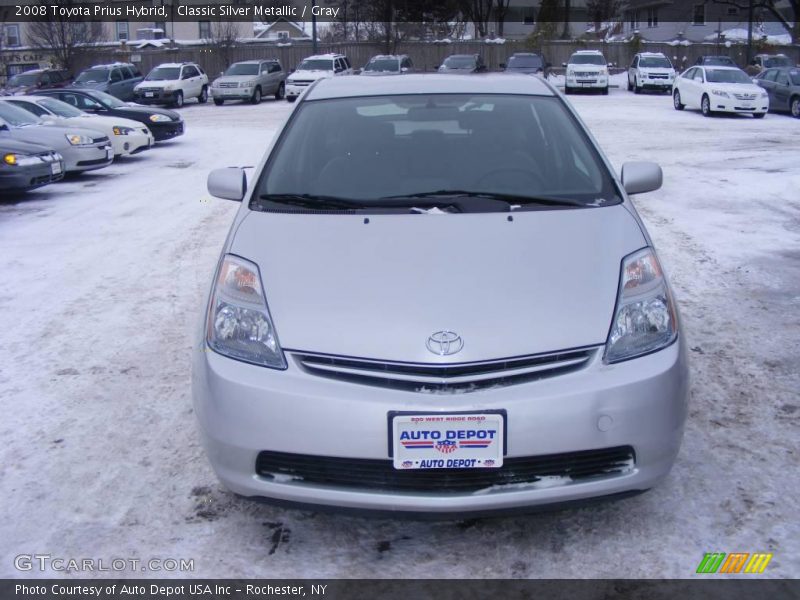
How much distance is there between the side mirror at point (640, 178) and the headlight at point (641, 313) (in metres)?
0.89

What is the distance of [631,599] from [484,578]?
0.49 meters

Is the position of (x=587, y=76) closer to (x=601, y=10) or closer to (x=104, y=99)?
(x=104, y=99)

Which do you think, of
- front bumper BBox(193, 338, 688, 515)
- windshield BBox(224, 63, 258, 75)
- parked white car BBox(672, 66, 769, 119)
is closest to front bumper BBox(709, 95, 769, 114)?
parked white car BBox(672, 66, 769, 119)

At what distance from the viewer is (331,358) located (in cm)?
300

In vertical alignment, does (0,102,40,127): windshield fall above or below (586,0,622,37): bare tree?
below

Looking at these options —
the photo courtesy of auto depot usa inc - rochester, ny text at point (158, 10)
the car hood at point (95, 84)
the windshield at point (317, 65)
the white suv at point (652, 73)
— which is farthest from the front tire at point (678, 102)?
the photo courtesy of auto depot usa inc - rochester, ny text at point (158, 10)

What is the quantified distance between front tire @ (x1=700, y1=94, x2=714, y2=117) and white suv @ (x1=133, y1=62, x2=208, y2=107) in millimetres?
18039

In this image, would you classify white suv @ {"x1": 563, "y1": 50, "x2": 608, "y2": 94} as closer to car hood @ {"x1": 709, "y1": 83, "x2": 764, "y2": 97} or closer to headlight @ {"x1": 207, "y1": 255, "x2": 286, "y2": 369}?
car hood @ {"x1": 709, "y1": 83, "x2": 764, "y2": 97}

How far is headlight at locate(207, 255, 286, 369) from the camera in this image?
312 cm

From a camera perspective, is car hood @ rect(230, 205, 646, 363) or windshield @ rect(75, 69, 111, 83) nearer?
car hood @ rect(230, 205, 646, 363)

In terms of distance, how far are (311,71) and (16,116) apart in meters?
20.1

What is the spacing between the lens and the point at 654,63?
1337 inches

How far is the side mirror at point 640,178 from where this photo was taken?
4293 millimetres

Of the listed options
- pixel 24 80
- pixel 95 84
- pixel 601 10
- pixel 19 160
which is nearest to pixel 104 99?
pixel 19 160
